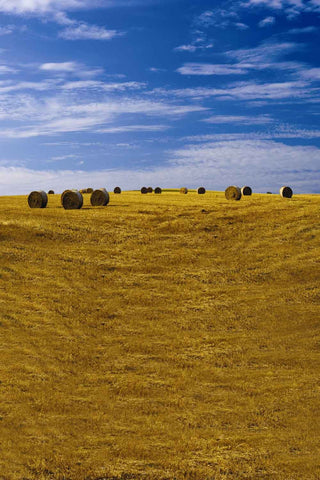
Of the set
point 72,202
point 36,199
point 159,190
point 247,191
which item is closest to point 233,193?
point 247,191

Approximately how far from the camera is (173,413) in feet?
27.1

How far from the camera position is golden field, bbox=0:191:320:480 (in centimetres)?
701

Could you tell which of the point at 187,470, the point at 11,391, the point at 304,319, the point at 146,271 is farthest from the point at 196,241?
the point at 187,470

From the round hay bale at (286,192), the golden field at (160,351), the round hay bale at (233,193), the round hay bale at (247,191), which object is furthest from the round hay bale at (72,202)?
the round hay bale at (247,191)

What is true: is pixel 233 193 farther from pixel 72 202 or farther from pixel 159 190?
pixel 159 190

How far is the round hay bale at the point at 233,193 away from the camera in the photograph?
113 feet

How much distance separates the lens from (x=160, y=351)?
1087 centimetres

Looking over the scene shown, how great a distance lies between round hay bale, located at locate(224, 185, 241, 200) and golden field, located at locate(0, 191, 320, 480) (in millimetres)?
13754

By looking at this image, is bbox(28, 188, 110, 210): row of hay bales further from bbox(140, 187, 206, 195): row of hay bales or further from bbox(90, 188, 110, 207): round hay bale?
bbox(140, 187, 206, 195): row of hay bales

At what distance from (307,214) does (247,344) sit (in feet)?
38.8

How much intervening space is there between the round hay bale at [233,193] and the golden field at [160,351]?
45.1ft

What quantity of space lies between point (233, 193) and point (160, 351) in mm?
25261

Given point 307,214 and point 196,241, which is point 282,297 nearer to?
point 196,241

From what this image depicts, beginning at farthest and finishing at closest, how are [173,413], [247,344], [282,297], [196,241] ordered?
[196,241] < [282,297] < [247,344] < [173,413]
